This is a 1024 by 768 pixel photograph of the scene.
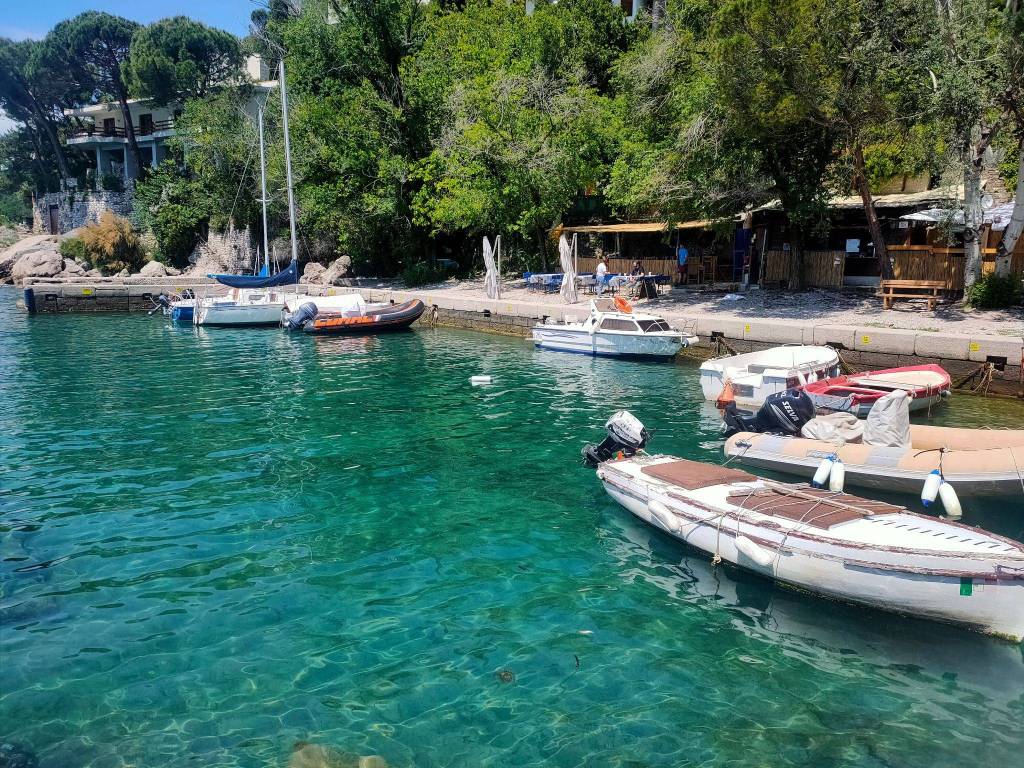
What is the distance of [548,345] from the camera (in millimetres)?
26672

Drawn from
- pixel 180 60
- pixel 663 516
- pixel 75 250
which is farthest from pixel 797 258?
pixel 180 60

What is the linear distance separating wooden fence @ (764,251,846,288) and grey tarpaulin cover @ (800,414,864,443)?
17627 mm

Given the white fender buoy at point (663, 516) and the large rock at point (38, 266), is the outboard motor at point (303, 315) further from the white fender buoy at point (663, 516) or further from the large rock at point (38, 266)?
the large rock at point (38, 266)

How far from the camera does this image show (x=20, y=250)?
6756 centimetres

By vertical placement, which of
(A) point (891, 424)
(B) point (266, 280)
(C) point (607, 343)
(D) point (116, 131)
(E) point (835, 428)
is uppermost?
(D) point (116, 131)

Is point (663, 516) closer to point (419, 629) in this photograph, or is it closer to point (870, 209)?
point (419, 629)

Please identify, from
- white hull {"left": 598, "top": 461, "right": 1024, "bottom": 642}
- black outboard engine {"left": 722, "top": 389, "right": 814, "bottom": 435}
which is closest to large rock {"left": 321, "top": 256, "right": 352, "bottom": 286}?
black outboard engine {"left": 722, "top": 389, "right": 814, "bottom": 435}

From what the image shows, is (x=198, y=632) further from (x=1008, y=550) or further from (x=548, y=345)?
(x=548, y=345)

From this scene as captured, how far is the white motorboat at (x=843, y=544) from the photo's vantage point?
25.5 ft

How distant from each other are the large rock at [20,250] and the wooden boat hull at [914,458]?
68652 mm

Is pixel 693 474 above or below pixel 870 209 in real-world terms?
below

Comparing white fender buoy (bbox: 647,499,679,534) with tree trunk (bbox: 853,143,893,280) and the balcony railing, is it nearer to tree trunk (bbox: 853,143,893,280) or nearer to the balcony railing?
tree trunk (bbox: 853,143,893,280)

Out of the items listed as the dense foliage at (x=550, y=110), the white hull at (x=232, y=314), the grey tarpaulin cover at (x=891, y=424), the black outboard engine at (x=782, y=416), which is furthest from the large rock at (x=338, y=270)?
the grey tarpaulin cover at (x=891, y=424)

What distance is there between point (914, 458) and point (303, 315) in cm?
2605
